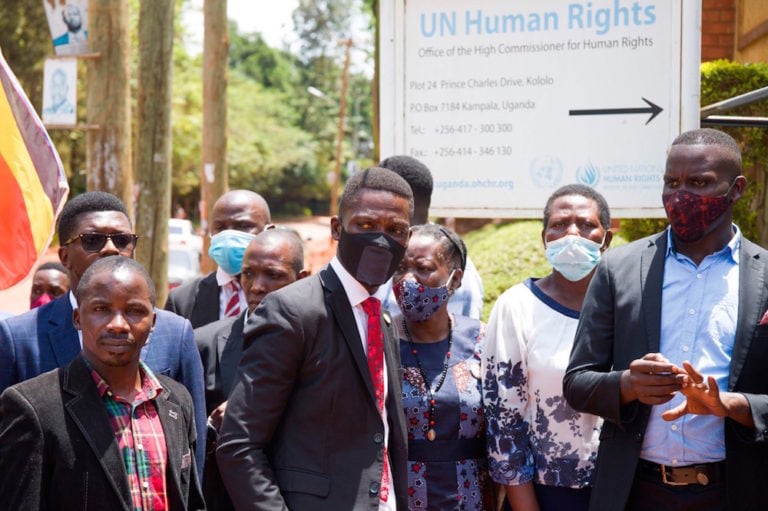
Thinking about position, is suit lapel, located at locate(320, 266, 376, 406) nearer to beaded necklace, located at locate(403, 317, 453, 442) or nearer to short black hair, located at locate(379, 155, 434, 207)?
beaded necklace, located at locate(403, 317, 453, 442)

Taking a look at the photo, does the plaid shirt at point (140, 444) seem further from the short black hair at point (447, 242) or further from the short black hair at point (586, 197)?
the short black hair at point (586, 197)

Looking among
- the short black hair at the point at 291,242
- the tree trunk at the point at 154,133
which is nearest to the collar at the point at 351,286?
the short black hair at the point at 291,242

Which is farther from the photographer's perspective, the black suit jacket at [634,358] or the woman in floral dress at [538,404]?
the woman in floral dress at [538,404]

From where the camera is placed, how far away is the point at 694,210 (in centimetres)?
364

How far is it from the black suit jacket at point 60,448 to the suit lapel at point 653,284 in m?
1.94

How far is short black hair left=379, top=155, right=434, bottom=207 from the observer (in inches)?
229

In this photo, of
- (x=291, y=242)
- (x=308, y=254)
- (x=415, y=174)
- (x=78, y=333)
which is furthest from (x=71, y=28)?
(x=308, y=254)

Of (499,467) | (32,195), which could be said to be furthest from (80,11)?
(499,467)

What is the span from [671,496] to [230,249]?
9.84ft

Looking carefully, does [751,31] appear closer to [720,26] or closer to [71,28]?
[720,26]

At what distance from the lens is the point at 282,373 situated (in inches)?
133

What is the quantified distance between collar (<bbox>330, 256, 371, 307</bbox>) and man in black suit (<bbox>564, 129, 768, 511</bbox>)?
34.0 inches

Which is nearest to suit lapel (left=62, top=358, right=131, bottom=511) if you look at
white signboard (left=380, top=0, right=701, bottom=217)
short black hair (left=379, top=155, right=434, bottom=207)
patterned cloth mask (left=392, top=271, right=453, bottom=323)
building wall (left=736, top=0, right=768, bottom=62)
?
patterned cloth mask (left=392, top=271, right=453, bottom=323)

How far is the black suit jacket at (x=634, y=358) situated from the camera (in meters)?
3.47
